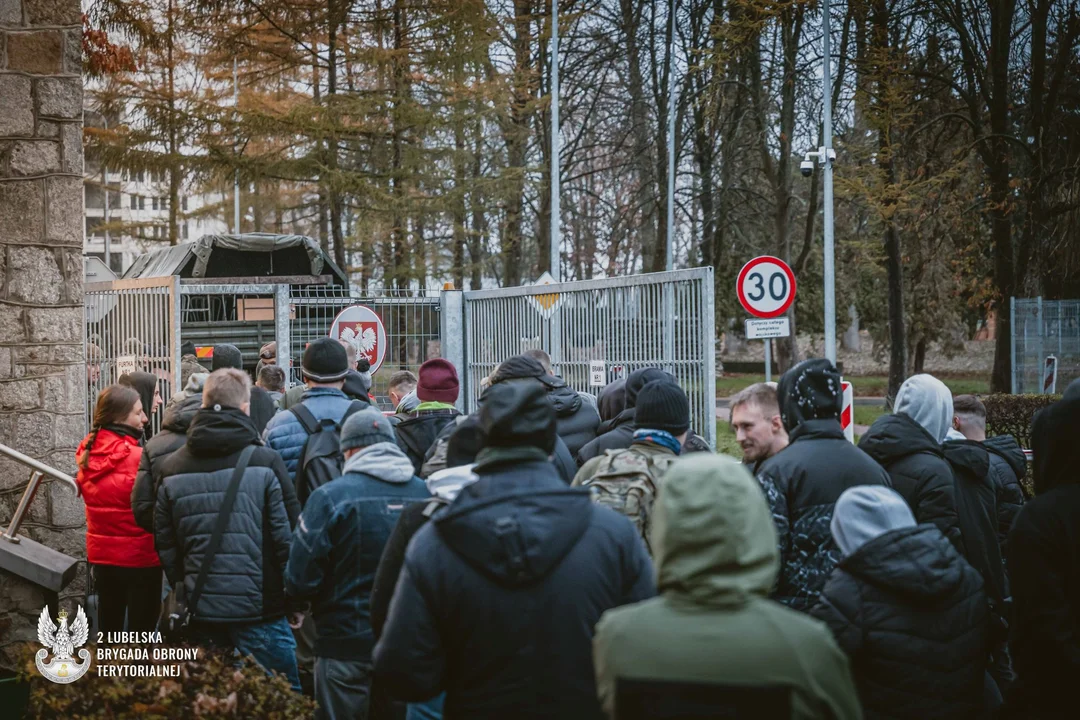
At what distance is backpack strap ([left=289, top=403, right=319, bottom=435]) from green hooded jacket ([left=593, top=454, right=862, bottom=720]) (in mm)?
3956

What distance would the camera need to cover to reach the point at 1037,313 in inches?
894

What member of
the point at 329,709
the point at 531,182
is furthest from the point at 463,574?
the point at 531,182

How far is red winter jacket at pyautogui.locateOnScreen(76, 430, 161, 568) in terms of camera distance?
20.0 feet

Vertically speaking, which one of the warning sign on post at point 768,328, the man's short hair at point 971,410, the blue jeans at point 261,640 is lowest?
the blue jeans at point 261,640

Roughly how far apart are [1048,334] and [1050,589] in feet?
69.7

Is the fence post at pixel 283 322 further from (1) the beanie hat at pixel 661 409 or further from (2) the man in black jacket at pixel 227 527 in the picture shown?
(1) the beanie hat at pixel 661 409

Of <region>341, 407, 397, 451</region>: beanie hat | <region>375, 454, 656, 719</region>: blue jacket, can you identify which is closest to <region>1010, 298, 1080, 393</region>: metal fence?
<region>341, 407, 397, 451</region>: beanie hat

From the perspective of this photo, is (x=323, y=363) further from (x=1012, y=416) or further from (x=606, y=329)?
(x=1012, y=416)

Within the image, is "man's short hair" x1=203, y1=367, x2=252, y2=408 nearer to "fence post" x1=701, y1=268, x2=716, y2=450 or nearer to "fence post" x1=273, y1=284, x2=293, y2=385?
"fence post" x1=701, y1=268, x2=716, y2=450

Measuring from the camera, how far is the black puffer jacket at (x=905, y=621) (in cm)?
359


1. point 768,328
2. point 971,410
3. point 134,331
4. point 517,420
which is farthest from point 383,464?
point 768,328

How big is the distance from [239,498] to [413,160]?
68.6 feet

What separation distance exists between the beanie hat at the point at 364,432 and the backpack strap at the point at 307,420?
4.58 feet

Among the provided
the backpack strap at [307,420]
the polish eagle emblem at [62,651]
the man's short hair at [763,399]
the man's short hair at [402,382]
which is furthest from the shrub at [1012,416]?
the polish eagle emblem at [62,651]
